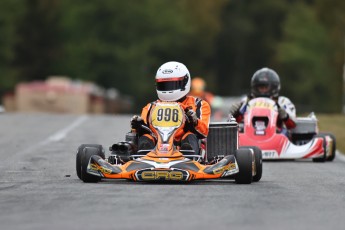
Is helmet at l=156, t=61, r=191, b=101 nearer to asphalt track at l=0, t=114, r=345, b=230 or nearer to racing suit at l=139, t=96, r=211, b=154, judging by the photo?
racing suit at l=139, t=96, r=211, b=154

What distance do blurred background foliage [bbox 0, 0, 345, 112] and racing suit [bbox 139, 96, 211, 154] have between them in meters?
71.9

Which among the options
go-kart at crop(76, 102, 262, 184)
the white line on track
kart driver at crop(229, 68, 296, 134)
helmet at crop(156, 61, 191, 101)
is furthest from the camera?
the white line on track

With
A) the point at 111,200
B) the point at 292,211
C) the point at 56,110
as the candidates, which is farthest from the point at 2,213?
the point at 56,110

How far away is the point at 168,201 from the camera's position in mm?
13141

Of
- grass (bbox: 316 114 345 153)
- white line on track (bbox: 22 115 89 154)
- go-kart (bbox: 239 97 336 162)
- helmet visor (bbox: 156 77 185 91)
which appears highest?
helmet visor (bbox: 156 77 185 91)

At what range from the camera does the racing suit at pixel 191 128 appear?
53.3 feet

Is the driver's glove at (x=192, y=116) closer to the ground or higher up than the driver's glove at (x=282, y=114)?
higher up

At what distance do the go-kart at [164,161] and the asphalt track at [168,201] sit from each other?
135 millimetres

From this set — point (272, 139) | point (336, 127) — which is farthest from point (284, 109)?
point (336, 127)

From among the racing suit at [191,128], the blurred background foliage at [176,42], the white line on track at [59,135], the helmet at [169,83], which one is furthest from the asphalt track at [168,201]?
the blurred background foliage at [176,42]

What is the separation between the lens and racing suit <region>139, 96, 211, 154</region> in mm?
16245

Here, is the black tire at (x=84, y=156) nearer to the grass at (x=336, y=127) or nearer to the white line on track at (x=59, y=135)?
the white line on track at (x=59, y=135)

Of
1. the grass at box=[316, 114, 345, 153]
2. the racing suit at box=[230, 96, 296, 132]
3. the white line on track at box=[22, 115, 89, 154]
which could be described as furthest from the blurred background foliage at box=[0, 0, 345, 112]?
the racing suit at box=[230, 96, 296, 132]

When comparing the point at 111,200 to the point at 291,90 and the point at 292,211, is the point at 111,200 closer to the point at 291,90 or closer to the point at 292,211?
the point at 292,211
